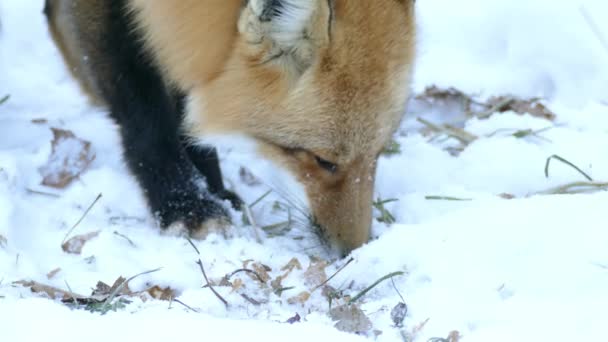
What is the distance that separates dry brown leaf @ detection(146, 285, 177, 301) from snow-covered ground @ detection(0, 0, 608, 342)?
2.0 inches

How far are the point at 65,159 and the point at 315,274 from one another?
2073 mm

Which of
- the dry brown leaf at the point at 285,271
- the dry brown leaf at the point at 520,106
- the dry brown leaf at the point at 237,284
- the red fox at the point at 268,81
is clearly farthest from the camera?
the dry brown leaf at the point at 520,106

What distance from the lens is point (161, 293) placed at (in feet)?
10.8

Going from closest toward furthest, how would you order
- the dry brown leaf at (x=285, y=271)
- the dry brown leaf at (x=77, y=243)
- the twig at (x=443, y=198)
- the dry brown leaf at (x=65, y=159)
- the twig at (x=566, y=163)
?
the dry brown leaf at (x=285, y=271), the dry brown leaf at (x=77, y=243), the twig at (x=443, y=198), the twig at (x=566, y=163), the dry brown leaf at (x=65, y=159)

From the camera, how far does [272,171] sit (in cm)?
428

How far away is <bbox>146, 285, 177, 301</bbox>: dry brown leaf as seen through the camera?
10.6 ft

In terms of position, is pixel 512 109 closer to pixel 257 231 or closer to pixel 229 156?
pixel 229 156

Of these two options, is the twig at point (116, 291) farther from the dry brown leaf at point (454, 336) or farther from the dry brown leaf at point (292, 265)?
the dry brown leaf at point (454, 336)

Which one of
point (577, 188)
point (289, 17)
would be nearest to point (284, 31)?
point (289, 17)

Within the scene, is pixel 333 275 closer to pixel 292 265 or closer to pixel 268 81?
pixel 292 265

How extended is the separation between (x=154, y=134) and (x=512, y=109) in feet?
9.11

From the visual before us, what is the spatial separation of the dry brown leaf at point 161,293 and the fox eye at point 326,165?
92cm

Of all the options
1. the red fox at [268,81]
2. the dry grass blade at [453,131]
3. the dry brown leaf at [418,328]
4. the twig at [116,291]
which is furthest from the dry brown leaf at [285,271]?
the dry grass blade at [453,131]

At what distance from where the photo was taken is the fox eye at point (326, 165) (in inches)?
148
